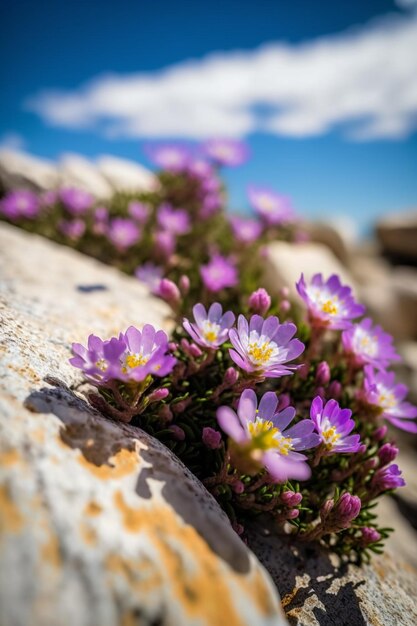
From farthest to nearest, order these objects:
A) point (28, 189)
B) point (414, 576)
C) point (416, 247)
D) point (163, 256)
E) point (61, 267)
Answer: point (416, 247), point (28, 189), point (163, 256), point (61, 267), point (414, 576)

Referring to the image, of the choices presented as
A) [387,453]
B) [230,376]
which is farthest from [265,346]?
[387,453]

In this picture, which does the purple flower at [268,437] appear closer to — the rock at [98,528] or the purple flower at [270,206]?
the rock at [98,528]

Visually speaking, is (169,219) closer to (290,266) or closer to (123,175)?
(290,266)

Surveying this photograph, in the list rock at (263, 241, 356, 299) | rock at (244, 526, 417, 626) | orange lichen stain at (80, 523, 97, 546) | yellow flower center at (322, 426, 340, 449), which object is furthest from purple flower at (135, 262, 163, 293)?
orange lichen stain at (80, 523, 97, 546)

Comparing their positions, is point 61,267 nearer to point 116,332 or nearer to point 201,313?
point 116,332

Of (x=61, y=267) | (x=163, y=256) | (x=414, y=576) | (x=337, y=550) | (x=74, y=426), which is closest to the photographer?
(x=74, y=426)

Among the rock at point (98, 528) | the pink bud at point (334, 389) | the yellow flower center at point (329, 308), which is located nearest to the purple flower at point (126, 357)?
the rock at point (98, 528)

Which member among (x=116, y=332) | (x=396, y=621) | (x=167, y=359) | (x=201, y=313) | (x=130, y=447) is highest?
(x=201, y=313)

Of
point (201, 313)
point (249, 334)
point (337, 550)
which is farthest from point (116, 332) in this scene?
point (337, 550)
